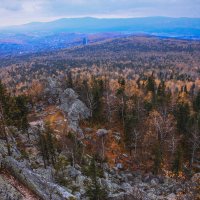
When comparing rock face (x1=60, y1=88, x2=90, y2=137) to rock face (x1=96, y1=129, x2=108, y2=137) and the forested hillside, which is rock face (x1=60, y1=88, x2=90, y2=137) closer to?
the forested hillside

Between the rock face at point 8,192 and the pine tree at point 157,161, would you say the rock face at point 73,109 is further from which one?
the rock face at point 8,192

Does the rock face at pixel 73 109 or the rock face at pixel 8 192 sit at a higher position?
the rock face at pixel 8 192

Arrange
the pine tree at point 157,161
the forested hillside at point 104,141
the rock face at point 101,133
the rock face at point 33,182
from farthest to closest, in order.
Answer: the rock face at point 101,133 → the pine tree at point 157,161 → the forested hillside at point 104,141 → the rock face at point 33,182

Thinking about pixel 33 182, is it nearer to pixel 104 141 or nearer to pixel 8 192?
pixel 8 192

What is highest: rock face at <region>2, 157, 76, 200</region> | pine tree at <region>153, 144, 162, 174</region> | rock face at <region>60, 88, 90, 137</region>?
rock face at <region>2, 157, 76, 200</region>

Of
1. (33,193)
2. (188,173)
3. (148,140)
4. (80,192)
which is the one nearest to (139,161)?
(148,140)

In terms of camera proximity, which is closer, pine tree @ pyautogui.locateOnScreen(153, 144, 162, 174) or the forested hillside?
the forested hillside

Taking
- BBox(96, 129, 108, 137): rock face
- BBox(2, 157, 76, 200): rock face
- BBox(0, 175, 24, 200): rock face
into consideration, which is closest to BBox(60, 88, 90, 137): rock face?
BBox(96, 129, 108, 137): rock face

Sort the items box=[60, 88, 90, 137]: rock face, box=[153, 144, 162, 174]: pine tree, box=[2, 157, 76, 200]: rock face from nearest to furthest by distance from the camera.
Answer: box=[2, 157, 76, 200]: rock face < box=[153, 144, 162, 174]: pine tree < box=[60, 88, 90, 137]: rock face

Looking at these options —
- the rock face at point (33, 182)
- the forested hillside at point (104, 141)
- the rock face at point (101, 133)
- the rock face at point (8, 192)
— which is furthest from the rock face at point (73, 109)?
the rock face at point (8, 192)
